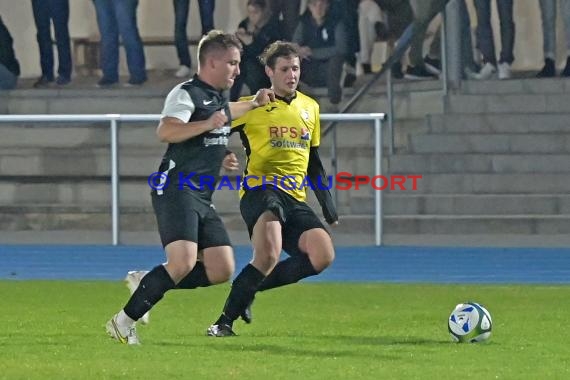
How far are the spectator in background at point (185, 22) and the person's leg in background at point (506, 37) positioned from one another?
396 cm

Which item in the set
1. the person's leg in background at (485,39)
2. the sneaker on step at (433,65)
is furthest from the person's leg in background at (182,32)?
the person's leg in background at (485,39)

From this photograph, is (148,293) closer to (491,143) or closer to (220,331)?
(220,331)

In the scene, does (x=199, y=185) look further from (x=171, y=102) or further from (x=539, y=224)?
(x=539, y=224)

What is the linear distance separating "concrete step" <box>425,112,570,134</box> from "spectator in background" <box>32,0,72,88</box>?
5400 mm

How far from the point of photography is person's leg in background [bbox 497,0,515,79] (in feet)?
69.5

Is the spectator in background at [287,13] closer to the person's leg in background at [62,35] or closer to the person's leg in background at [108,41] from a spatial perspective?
the person's leg in background at [108,41]

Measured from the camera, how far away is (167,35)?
989 inches

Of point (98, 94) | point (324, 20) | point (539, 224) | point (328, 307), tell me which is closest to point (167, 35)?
point (98, 94)

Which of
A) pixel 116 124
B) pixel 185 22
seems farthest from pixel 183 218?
pixel 185 22

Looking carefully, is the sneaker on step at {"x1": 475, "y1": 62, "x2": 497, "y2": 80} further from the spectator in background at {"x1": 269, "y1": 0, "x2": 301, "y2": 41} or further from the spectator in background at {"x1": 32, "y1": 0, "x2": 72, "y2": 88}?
the spectator in background at {"x1": 32, "y1": 0, "x2": 72, "y2": 88}

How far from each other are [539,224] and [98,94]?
A: 7.08 m

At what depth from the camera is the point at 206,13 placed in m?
23.0

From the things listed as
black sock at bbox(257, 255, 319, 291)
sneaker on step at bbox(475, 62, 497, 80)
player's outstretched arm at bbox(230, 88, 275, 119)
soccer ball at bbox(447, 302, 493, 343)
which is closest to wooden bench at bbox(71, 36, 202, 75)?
sneaker on step at bbox(475, 62, 497, 80)

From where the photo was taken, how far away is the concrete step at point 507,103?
819 inches
